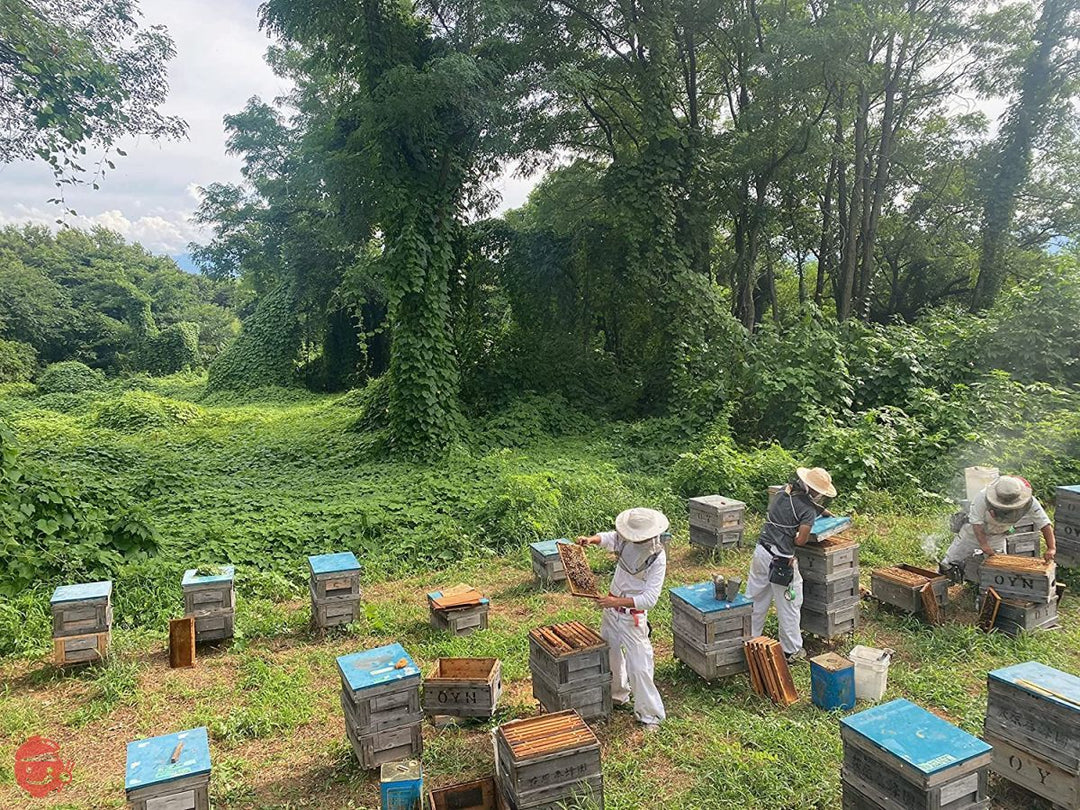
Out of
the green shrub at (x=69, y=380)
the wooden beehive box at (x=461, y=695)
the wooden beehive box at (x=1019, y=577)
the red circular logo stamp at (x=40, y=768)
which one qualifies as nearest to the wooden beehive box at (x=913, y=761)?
the wooden beehive box at (x=461, y=695)

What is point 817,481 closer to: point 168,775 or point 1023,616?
→ point 1023,616

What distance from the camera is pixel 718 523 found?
7996 millimetres

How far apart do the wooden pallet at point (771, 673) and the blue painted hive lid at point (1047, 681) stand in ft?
4.63

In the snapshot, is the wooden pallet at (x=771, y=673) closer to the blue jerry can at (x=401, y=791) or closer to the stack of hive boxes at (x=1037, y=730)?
the stack of hive boxes at (x=1037, y=730)

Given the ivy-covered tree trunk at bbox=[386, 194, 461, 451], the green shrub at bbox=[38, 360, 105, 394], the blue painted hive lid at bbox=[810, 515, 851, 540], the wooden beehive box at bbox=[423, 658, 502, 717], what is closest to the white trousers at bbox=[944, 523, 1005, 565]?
the blue painted hive lid at bbox=[810, 515, 851, 540]

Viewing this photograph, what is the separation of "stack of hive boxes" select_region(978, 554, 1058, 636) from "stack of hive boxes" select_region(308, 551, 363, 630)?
606 cm

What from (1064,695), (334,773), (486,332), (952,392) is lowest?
(334,773)

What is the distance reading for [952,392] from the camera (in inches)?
460

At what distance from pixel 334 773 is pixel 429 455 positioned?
8086 millimetres

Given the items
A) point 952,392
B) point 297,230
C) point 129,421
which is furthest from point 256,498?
point 297,230

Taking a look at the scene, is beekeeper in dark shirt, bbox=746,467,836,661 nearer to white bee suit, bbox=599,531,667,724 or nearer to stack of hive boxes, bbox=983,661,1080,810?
white bee suit, bbox=599,531,667,724

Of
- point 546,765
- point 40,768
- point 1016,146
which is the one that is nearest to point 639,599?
point 546,765

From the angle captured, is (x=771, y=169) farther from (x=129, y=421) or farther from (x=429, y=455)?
(x=129, y=421)

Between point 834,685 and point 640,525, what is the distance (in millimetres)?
1907
